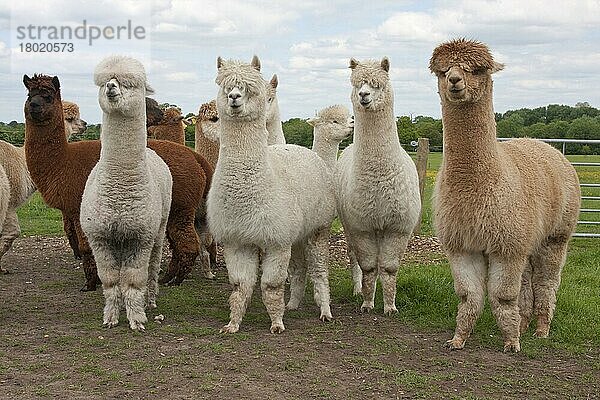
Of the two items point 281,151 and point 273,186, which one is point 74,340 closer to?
point 273,186

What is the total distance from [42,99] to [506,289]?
4527mm

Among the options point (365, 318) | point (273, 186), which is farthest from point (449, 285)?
point (273, 186)

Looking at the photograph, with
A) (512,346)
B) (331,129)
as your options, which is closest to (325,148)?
(331,129)

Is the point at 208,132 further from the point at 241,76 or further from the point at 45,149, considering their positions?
the point at 241,76

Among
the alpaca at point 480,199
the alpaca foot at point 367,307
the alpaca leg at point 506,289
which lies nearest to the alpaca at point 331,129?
the alpaca foot at point 367,307

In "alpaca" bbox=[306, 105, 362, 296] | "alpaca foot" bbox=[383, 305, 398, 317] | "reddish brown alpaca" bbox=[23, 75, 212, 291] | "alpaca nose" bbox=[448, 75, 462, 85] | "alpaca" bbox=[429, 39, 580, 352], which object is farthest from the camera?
"alpaca" bbox=[306, 105, 362, 296]

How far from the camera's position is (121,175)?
19.2ft

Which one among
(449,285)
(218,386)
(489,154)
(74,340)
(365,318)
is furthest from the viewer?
(449,285)

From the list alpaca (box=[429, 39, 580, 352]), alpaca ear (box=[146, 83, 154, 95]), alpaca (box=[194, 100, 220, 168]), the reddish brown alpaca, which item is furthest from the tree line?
alpaca (box=[429, 39, 580, 352])

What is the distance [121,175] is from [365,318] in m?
2.40

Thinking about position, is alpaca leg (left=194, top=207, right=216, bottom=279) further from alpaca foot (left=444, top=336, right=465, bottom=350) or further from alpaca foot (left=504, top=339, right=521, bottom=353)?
alpaca foot (left=504, top=339, right=521, bottom=353)

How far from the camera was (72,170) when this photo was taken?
7270 mm

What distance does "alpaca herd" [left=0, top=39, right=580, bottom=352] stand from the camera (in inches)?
202

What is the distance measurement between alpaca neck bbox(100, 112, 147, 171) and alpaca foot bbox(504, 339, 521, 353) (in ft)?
10.1
